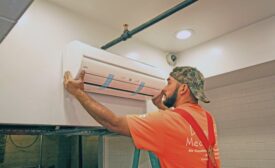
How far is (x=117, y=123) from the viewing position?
128 cm

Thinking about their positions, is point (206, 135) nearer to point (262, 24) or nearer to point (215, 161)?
point (215, 161)

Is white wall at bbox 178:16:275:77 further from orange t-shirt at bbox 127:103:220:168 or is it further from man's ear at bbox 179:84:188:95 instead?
orange t-shirt at bbox 127:103:220:168

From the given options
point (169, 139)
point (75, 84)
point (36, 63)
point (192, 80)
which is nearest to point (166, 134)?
point (169, 139)

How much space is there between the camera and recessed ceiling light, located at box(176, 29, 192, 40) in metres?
2.46

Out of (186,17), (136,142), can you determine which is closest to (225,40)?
(186,17)

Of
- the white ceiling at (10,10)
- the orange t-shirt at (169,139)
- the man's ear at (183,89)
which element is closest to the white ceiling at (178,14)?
the man's ear at (183,89)

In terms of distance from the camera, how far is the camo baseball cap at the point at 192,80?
1.51 meters

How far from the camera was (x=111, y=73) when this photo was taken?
1.85 m

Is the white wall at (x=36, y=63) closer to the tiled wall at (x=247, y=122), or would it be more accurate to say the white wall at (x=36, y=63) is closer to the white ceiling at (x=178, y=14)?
the white ceiling at (x=178, y=14)

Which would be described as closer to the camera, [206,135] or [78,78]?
[206,135]

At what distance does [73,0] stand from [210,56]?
1.56 meters

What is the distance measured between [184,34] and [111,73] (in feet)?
3.45

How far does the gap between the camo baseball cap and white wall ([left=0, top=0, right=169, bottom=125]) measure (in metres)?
0.89

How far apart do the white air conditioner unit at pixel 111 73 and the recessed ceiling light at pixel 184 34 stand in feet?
1.62
